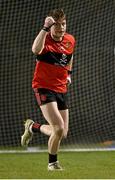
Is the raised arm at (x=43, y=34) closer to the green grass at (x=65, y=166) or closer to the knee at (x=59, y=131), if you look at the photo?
the knee at (x=59, y=131)

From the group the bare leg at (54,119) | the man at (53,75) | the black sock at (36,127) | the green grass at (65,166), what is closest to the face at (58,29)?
the man at (53,75)

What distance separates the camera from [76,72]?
474 inches

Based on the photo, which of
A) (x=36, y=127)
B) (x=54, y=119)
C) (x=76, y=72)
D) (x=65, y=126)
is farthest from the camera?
(x=76, y=72)

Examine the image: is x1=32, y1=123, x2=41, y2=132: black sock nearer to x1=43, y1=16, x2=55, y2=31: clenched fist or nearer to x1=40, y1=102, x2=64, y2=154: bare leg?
x1=40, y1=102, x2=64, y2=154: bare leg

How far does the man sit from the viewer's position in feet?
21.7

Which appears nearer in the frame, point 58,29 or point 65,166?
point 58,29

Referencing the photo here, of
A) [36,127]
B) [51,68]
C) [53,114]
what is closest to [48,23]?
[51,68]

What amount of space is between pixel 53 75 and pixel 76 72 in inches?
206

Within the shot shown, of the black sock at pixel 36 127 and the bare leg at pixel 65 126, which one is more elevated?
the bare leg at pixel 65 126

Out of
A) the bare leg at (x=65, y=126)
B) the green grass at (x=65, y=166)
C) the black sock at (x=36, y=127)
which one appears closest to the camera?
the green grass at (x=65, y=166)

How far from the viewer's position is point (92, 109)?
12.0 m

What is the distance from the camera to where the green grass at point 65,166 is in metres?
6.34

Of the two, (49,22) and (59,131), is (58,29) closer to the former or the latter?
(49,22)

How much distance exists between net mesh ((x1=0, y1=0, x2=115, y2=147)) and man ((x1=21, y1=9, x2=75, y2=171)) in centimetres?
481
